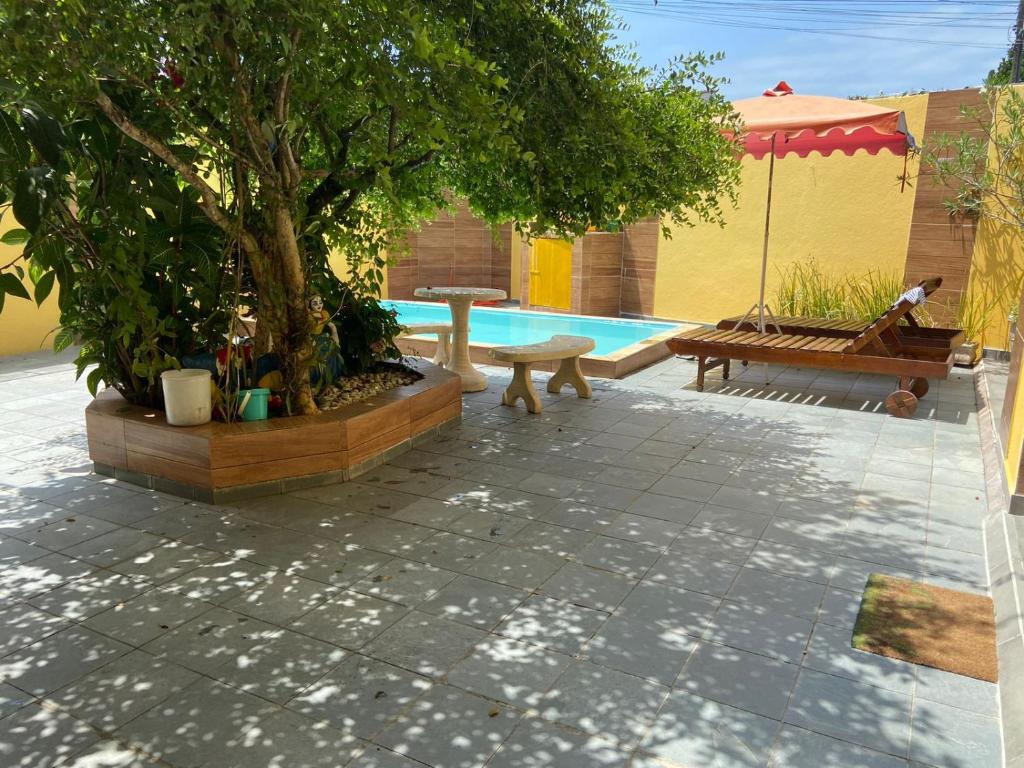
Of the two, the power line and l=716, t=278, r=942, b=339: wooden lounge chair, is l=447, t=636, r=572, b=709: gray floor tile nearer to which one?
l=716, t=278, r=942, b=339: wooden lounge chair

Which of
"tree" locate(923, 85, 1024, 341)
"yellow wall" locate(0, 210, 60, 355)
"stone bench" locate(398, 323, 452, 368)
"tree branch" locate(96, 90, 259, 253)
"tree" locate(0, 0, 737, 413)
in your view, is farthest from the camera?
"yellow wall" locate(0, 210, 60, 355)

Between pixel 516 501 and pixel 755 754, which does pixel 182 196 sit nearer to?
pixel 516 501

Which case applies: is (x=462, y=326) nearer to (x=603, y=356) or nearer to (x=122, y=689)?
→ (x=603, y=356)

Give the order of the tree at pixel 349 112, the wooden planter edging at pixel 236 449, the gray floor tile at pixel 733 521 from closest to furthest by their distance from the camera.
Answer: the tree at pixel 349 112, the gray floor tile at pixel 733 521, the wooden planter edging at pixel 236 449

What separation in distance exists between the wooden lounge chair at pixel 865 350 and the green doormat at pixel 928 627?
337 centimetres

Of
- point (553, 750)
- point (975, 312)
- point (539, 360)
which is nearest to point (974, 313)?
point (975, 312)

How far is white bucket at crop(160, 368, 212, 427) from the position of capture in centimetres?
443

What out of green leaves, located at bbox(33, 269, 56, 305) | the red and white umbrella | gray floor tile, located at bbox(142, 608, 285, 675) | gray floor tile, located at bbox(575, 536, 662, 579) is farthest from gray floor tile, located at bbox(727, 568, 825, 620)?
the red and white umbrella

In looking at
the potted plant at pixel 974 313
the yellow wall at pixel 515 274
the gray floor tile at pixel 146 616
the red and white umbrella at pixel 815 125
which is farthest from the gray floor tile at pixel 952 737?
the yellow wall at pixel 515 274

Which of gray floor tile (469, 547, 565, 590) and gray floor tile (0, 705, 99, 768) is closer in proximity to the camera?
gray floor tile (0, 705, 99, 768)

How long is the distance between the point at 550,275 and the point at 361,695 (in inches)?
447

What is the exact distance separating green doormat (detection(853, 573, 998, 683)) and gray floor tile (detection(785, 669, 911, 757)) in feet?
0.96

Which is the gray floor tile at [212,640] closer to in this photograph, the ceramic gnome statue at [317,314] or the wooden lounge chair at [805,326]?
the ceramic gnome statue at [317,314]

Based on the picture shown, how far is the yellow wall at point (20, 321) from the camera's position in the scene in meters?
8.97
